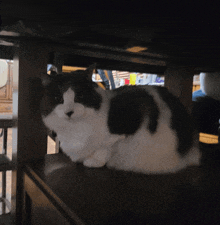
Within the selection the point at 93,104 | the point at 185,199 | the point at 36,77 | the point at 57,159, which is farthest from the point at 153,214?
the point at 36,77

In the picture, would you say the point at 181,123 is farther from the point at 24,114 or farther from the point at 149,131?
the point at 24,114

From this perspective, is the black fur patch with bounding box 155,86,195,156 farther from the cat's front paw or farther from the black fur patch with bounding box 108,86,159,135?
the cat's front paw


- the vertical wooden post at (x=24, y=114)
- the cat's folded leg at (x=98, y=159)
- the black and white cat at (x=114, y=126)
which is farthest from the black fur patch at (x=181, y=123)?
the vertical wooden post at (x=24, y=114)

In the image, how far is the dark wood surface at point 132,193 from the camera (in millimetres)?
423

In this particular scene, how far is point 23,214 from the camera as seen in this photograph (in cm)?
70

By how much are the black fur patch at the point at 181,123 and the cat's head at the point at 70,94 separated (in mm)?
266

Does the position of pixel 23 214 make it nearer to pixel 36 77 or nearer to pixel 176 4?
pixel 36 77

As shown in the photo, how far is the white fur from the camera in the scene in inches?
24.6

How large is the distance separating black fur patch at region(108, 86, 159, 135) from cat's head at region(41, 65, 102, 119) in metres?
0.06

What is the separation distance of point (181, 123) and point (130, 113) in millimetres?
198

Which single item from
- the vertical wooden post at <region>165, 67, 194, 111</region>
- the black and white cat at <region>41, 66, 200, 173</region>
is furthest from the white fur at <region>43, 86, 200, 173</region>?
the vertical wooden post at <region>165, 67, 194, 111</region>

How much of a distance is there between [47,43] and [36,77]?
0.46ft

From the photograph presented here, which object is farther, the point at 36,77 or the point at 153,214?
the point at 36,77

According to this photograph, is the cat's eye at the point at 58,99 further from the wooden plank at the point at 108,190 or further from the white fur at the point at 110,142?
the wooden plank at the point at 108,190
